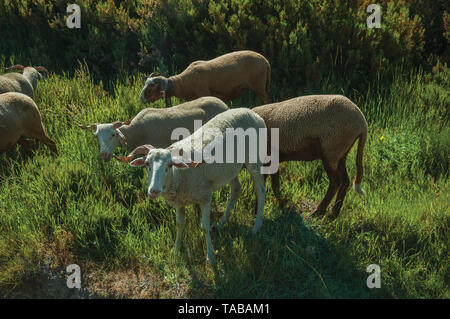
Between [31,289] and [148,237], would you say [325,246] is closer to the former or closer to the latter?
[148,237]

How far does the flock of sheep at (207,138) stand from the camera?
13.5ft

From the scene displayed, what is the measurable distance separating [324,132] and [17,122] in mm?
3796

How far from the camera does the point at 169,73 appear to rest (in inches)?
326

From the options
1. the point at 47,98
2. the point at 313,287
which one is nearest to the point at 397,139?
the point at 313,287

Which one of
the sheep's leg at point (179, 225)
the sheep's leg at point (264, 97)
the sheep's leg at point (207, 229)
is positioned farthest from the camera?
the sheep's leg at point (264, 97)

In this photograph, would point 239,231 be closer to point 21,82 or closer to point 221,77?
point 221,77

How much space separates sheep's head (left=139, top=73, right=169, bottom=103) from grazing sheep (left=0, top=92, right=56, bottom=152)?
4.81ft

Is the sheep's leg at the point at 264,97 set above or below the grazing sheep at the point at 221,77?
below

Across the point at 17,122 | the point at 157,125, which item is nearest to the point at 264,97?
the point at 157,125

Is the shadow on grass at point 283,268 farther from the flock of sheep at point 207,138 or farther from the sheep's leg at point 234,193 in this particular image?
the sheep's leg at point 234,193

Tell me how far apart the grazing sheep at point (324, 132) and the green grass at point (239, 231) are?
14.9 inches

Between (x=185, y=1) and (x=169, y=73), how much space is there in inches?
60.2

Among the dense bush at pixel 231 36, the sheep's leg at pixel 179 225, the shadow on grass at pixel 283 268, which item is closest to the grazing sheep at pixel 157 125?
the sheep's leg at pixel 179 225

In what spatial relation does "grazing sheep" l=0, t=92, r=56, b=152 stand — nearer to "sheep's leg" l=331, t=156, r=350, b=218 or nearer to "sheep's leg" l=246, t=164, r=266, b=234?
"sheep's leg" l=246, t=164, r=266, b=234
